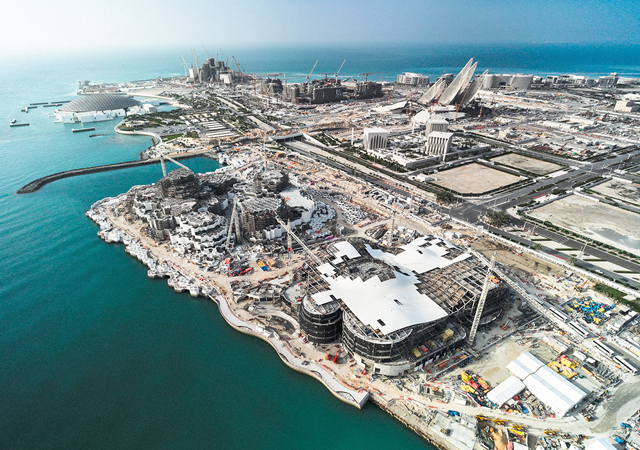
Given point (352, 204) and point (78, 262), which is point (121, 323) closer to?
point (78, 262)

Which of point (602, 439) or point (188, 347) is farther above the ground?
point (602, 439)

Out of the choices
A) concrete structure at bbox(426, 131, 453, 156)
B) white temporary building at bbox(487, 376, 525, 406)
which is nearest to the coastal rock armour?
white temporary building at bbox(487, 376, 525, 406)

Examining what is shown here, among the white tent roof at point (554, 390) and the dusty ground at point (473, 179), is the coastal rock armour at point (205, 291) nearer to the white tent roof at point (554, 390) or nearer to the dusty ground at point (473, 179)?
the white tent roof at point (554, 390)

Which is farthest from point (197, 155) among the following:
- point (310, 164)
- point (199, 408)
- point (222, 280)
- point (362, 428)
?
point (362, 428)

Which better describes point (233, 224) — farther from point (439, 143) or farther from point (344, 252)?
point (439, 143)

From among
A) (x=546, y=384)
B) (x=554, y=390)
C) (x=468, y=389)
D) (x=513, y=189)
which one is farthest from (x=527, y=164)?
(x=468, y=389)

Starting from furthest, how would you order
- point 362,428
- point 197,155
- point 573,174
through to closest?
point 197,155 → point 573,174 → point 362,428

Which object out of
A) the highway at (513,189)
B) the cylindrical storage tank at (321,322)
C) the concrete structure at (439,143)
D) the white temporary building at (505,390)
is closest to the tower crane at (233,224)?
the cylindrical storage tank at (321,322)
